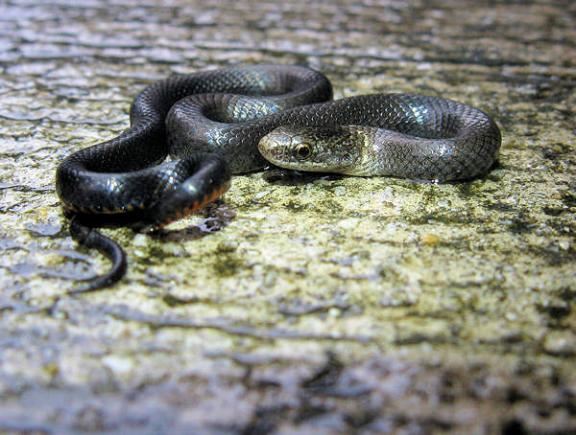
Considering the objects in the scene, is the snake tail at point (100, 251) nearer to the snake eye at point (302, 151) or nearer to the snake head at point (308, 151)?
the snake head at point (308, 151)

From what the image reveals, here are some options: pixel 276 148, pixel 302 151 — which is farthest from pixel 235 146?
pixel 302 151

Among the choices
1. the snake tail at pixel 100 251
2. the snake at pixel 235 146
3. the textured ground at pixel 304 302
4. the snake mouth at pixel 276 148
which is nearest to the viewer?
the textured ground at pixel 304 302

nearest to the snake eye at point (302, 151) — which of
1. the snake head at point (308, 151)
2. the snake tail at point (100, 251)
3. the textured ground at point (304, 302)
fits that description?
the snake head at point (308, 151)

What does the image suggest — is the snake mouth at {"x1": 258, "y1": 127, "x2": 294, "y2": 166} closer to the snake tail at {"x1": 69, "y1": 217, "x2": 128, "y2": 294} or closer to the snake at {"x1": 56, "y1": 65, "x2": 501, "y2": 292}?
the snake at {"x1": 56, "y1": 65, "x2": 501, "y2": 292}

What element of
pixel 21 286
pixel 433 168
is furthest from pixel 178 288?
pixel 433 168

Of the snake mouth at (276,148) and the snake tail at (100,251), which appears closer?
the snake tail at (100,251)

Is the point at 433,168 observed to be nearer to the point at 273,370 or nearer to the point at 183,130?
the point at 183,130

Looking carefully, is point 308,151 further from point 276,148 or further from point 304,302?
point 304,302
